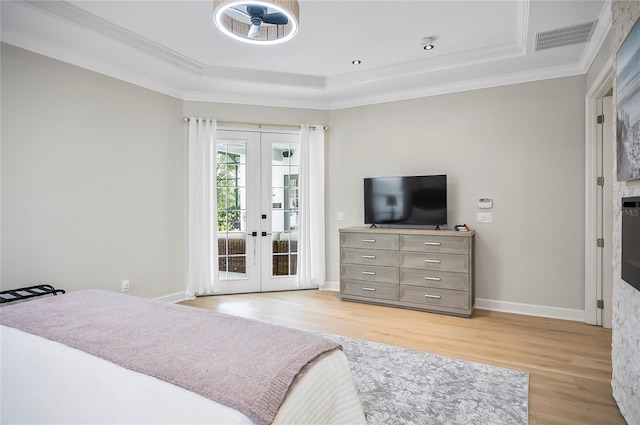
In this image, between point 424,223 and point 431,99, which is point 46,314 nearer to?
point 424,223

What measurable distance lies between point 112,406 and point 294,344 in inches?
27.9

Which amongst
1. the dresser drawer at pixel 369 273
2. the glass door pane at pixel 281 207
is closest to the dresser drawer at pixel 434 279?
the dresser drawer at pixel 369 273

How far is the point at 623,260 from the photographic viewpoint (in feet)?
6.47

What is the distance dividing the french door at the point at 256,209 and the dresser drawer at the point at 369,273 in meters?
0.98

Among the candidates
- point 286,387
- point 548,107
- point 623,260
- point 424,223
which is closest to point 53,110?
point 286,387

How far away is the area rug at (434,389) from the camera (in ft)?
6.64

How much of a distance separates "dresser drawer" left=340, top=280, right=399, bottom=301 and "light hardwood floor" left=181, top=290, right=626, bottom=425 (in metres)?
0.14

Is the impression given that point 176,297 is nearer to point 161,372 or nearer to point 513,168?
point 161,372

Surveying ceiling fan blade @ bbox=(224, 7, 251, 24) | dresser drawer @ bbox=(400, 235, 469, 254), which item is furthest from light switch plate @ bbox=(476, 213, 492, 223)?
ceiling fan blade @ bbox=(224, 7, 251, 24)

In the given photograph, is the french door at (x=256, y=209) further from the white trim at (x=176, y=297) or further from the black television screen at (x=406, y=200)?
the black television screen at (x=406, y=200)

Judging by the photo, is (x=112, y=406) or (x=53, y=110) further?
(x=53, y=110)

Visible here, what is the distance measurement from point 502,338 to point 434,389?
129 cm

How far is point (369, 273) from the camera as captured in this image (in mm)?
4320

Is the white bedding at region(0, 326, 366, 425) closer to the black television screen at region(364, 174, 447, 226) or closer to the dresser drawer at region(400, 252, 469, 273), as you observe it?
the dresser drawer at region(400, 252, 469, 273)
